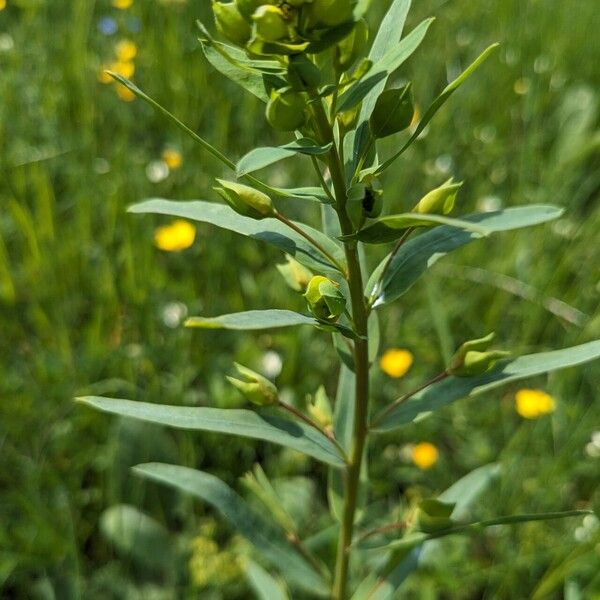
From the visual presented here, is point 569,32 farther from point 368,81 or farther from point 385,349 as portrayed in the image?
point 368,81

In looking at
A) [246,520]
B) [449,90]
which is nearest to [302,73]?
[449,90]

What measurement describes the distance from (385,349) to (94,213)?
2.75ft

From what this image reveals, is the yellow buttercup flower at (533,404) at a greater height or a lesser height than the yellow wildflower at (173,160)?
lesser

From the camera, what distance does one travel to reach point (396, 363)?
1.76 m

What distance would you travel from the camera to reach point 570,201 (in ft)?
7.07

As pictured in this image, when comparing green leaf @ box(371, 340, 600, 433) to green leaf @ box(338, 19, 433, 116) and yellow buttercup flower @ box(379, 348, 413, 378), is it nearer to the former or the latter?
green leaf @ box(338, 19, 433, 116)

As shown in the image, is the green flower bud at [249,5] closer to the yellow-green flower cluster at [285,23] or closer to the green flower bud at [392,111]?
the yellow-green flower cluster at [285,23]

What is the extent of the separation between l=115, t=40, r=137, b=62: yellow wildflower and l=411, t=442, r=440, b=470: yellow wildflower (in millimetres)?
1526

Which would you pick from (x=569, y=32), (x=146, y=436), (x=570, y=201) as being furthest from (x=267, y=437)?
(x=569, y=32)

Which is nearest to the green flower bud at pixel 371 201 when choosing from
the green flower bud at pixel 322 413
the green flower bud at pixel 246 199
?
the green flower bud at pixel 246 199

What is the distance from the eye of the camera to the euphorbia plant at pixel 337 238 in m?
0.66

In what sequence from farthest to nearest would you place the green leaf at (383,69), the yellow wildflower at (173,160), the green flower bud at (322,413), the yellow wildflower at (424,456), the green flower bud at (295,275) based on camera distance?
the yellow wildflower at (173,160)
the yellow wildflower at (424,456)
the green flower bud at (322,413)
the green flower bud at (295,275)
the green leaf at (383,69)

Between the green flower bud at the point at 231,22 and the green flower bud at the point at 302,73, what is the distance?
0.05 metres

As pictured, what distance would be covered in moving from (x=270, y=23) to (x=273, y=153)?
5.2 inches
